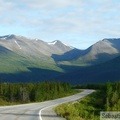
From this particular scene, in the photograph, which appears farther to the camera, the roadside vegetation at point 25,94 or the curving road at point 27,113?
the roadside vegetation at point 25,94

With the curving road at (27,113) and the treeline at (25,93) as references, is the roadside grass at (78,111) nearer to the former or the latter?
the curving road at (27,113)

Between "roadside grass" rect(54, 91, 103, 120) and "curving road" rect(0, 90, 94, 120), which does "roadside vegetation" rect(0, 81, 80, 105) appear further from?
"curving road" rect(0, 90, 94, 120)

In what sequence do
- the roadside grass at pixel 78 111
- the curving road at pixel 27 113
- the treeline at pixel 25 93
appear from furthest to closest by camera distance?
the treeline at pixel 25 93 < the roadside grass at pixel 78 111 < the curving road at pixel 27 113

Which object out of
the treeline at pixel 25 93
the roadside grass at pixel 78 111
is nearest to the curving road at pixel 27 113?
the roadside grass at pixel 78 111

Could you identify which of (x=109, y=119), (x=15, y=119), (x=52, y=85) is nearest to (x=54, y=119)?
(x=15, y=119)

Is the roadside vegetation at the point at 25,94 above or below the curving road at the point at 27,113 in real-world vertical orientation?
above

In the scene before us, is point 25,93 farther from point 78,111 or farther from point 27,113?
point 27,113

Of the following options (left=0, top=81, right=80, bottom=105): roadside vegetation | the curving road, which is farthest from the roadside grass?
(left=0, top=81, right=80, bottom=105): roadside vegetation

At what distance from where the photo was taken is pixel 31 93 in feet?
322

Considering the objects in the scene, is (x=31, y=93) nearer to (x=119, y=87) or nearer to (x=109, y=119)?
(x=119, y=87)

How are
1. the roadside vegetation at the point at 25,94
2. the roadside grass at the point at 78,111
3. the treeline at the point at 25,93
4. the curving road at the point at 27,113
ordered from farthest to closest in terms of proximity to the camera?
the treeline at the point at 25,93 < the roadside vegetation at the point at 25,94 < the roadside grass at the point at 78,111 < the curving road at the point at 27,113

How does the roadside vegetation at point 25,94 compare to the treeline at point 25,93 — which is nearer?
the roadside vegetation at point 25,94

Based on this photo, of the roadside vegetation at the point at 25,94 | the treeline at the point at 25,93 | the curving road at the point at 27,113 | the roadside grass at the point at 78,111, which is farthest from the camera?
the treeline at the point at 25,93

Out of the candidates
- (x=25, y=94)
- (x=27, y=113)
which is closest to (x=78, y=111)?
(x=27, y=113)
